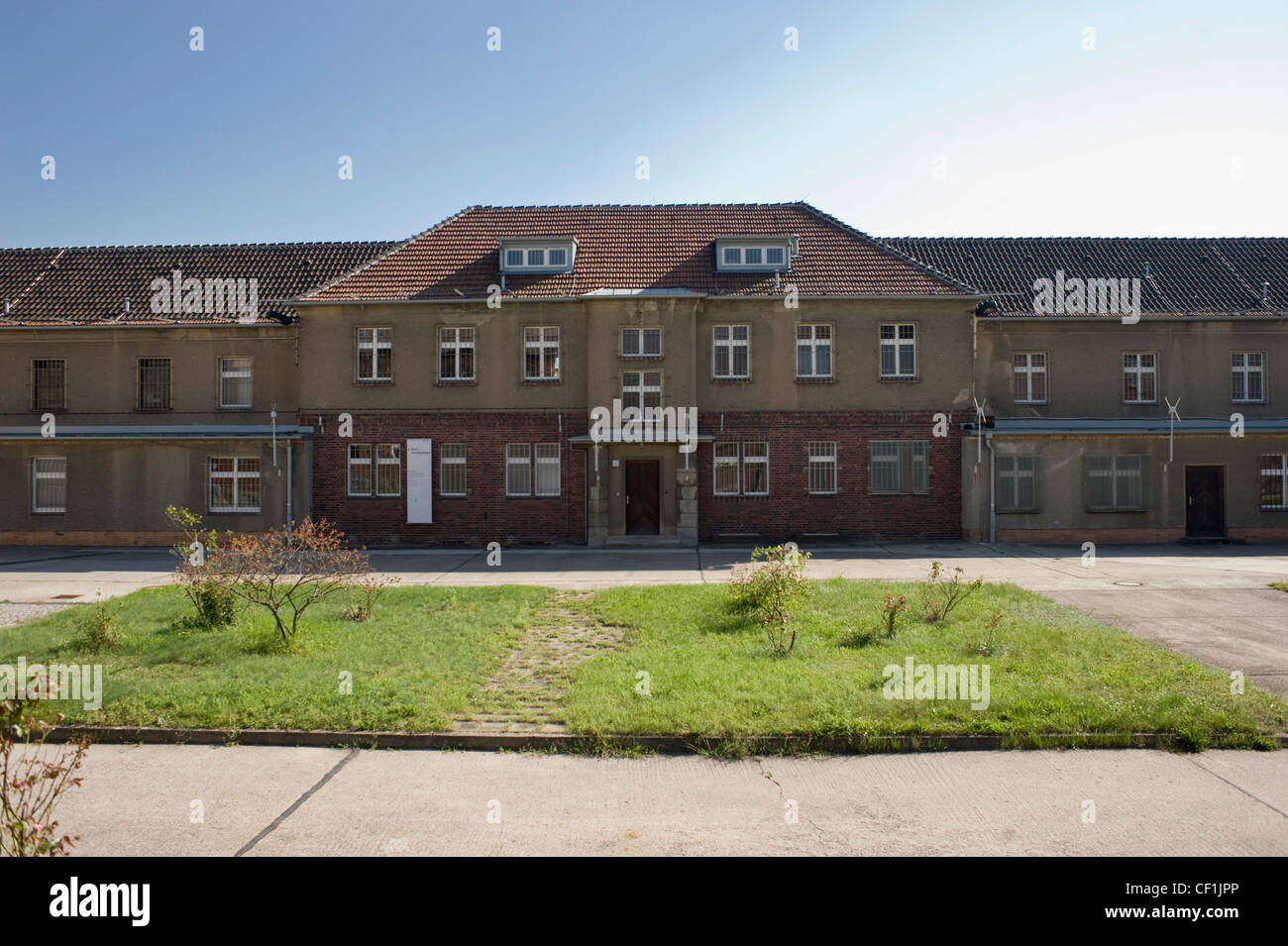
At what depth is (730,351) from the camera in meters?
23.3

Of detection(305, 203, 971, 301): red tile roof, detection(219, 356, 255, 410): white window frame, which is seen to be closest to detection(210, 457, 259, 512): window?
detection(219, 356, 255, 410): white window frame

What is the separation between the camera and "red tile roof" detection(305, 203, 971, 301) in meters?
23.2

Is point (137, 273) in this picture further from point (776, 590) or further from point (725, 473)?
point (776, 590)

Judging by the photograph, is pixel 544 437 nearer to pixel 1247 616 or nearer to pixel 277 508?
pixel 277 508

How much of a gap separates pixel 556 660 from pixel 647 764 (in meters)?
3.29

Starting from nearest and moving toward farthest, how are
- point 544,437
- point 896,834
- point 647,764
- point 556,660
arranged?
1. point 896,834
2. point 647,764
3. point 556,660
4. point 544,437

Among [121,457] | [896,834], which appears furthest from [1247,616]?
[121,457]

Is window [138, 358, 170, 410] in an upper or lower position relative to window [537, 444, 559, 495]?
upper

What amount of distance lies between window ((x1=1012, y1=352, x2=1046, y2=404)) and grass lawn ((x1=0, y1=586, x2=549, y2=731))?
59.4 feet

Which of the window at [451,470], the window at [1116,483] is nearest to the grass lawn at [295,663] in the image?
the window at [451,470]

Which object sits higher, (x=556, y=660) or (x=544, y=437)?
(x=544, y=437)

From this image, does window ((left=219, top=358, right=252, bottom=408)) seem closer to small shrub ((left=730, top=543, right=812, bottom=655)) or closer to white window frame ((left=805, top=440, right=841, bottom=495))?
white window frame ((left=805, top=440, right=841, bottom=495))

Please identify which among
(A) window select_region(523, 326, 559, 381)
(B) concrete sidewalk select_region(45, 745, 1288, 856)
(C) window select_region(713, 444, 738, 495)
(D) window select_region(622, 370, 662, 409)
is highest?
(A) window select_region(523, 326, 559, 381)

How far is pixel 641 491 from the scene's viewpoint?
76.2ft
